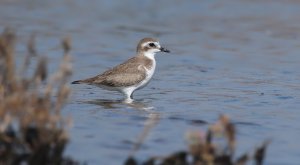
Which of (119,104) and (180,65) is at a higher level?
(119,104)

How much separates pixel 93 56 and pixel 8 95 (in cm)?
994

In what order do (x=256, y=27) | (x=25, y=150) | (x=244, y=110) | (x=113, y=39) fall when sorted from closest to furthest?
(x=25, y=150) < (x=244, y=110) < (x=113, y=39) < (x=256, y=27)

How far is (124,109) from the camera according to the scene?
1216cm

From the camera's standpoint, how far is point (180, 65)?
16609 millimetres

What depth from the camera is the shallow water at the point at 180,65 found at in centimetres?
1016

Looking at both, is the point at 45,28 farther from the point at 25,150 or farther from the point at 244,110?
the point at 25,150

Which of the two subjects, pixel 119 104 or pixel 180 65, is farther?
pixel 180 65

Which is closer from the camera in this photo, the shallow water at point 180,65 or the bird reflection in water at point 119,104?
the shallow water at point 180,65

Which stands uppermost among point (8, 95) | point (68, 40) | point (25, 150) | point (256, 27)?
point (68, 40)

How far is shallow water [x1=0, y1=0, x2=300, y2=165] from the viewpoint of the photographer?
10.2m

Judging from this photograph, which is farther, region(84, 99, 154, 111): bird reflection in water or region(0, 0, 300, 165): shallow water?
region(84, 99, 154, 111): bird reflection in water

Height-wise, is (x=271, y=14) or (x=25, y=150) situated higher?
(x=25, y=150)

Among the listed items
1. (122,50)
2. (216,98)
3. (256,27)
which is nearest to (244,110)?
(216,98)


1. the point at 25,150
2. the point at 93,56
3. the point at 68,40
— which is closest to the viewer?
the point at 68,40
